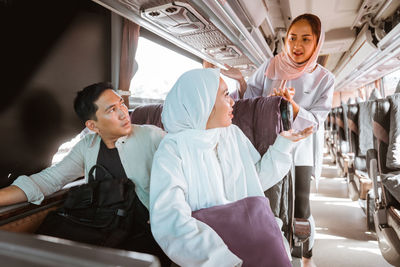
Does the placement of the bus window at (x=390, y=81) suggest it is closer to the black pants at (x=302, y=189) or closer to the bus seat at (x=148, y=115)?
the black pants at (x=302, y=189)

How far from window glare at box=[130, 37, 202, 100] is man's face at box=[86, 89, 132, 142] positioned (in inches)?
63.6

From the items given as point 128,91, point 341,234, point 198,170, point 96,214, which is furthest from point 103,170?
point 341,234

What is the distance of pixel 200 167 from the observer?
116 cm

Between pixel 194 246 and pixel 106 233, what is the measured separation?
0.67 m

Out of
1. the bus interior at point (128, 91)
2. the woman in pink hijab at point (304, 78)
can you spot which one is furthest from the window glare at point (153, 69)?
the woman in pink hijab at point (304, 78)

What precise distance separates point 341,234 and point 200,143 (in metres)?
2.64

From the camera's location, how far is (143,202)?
1.43 meters

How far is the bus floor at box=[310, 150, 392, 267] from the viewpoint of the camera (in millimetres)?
2332

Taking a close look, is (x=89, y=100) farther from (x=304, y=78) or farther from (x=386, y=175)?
(x=386, y=175)

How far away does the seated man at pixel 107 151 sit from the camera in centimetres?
137

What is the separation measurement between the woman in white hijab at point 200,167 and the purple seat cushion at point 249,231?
73 millimetres

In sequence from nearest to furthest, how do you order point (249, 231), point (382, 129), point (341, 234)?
1. point (249, 231)
2. point (382, 129)
3. point (341, 234)

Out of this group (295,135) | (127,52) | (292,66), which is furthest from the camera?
(127,52)

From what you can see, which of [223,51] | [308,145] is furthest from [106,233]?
[223,51]
